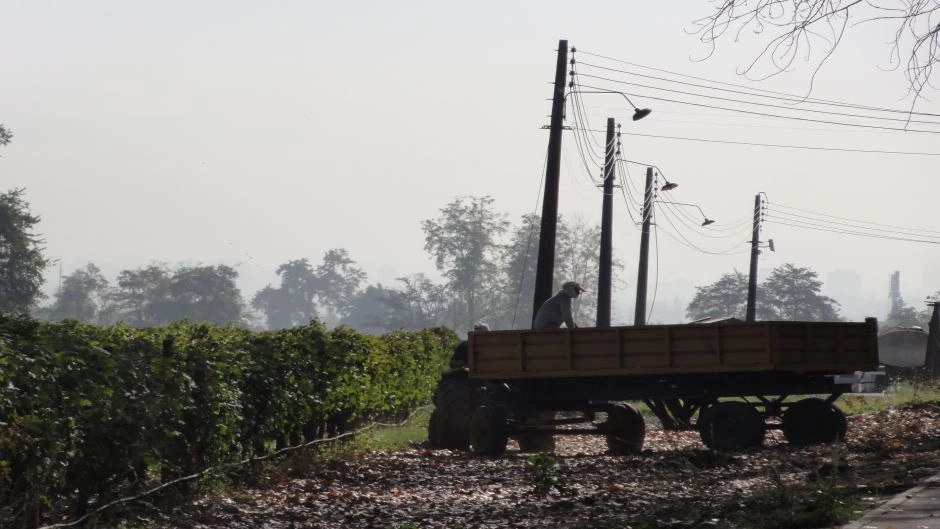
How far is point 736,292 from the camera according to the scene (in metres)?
186

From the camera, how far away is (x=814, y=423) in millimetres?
19266

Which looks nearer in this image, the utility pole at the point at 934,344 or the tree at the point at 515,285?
the utility pole at the point at 934,344

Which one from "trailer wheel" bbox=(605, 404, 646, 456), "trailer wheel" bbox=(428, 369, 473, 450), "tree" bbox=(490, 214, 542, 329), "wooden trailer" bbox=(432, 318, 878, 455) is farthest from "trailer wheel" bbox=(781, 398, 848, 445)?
"tree" bbox=(490, 214, 542, 329)

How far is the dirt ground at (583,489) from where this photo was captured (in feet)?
38.8

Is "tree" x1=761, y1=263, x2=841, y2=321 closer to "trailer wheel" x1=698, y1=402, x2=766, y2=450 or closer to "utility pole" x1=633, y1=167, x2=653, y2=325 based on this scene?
"utility pole" x1=633, y1=167, x2=653, y2=325

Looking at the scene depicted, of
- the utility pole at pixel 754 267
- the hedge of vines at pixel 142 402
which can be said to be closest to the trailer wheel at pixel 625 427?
the hedge of vines at pixel 142 402

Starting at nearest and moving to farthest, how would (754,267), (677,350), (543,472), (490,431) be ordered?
1. (543,472)
2. (677,350)
3. (490,431)
4. (754,267)

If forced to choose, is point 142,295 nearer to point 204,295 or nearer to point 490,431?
point 204,295

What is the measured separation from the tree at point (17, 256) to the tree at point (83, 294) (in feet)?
318

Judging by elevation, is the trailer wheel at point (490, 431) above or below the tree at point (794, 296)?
below

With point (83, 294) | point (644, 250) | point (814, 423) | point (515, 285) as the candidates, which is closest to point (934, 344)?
point (644, 250)

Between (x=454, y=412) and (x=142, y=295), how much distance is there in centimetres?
15552

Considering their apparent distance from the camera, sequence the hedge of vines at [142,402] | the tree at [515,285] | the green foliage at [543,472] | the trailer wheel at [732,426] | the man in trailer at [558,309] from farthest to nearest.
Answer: the tree at [515,285] → the man in trailer at [558,309] → the trailer wheel at [732,426] → the green foliage at [543,472] → the hedge of vines at [142,402]

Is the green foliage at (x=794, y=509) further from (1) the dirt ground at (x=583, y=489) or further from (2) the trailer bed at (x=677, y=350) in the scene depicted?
(2) the trailer bed at (x=677, y=350)
